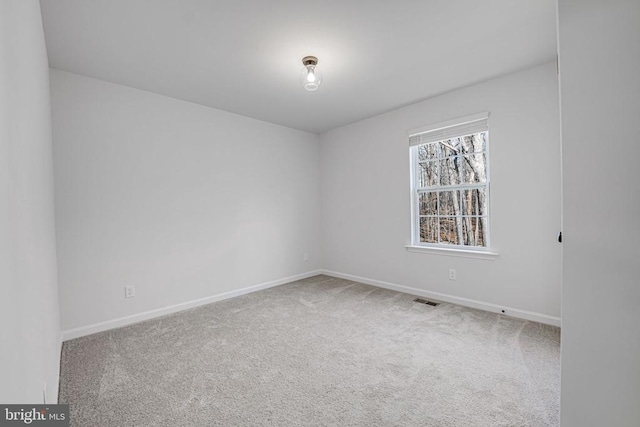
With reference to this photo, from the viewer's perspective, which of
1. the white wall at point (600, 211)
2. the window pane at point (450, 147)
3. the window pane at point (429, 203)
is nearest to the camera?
the white wall at point (600, 211)

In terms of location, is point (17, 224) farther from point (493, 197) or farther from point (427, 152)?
point (427, 152)

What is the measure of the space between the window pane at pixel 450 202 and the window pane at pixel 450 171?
128 mm

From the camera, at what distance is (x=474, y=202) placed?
10.9 ft

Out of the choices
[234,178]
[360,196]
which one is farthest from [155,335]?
[360,196]

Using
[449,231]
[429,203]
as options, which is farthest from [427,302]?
[429,203]

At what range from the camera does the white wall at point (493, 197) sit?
8.93 ft

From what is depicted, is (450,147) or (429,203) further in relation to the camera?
(429,203)

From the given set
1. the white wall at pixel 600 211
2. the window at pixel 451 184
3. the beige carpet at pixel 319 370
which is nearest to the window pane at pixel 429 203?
the window at pixel 451 184

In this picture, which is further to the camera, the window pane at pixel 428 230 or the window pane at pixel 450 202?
the window pane at pixel 428 230

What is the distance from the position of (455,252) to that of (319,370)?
2.21 m

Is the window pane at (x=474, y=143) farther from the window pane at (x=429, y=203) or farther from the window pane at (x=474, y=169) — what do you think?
the window pane at (x=429, y=203)

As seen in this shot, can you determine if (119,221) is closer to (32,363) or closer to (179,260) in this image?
(179,260)

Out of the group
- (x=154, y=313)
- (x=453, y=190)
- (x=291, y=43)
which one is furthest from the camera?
(x=453, y=190)

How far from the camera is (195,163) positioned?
351 cm
